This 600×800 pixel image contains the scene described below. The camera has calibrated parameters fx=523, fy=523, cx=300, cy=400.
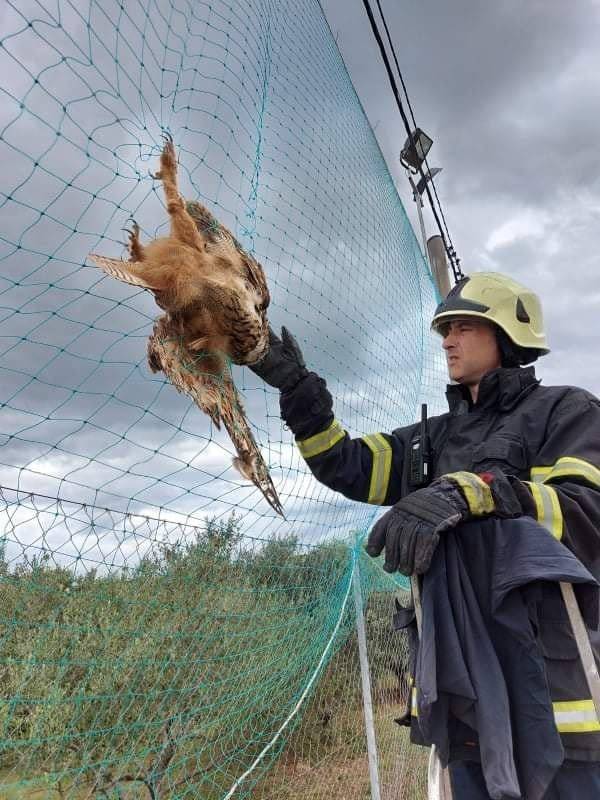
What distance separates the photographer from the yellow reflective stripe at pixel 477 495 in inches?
62.2

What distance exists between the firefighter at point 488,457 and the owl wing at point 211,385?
1.46 ft

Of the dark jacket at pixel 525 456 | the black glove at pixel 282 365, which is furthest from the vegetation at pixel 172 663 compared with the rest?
the black glove at pixel 282 365

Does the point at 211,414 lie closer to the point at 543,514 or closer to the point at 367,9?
the point at 543,514

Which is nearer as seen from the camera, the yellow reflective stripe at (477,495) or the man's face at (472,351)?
the yellow reflective stripe at (477,495)

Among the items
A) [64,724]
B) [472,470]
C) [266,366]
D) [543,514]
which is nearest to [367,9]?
[266,366]

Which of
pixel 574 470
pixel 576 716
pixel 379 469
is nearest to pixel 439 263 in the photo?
pixel 379 469

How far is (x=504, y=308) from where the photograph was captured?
7.88 ft

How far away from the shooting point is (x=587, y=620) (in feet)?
5.11

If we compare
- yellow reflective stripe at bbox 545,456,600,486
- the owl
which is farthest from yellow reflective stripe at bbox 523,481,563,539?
the owl

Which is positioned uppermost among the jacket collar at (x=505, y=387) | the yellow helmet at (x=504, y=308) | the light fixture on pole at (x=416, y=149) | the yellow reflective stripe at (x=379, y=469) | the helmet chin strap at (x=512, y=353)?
the light fixture on pole at (x=416, y=149)

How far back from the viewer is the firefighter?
1.54 m

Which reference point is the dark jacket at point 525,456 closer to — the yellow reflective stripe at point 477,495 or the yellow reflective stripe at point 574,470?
the yellow reflective stripe at point 574,470

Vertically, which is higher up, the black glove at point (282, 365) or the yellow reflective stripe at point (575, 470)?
the black glove at point (282, 365)

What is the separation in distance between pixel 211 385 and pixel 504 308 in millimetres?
1459
